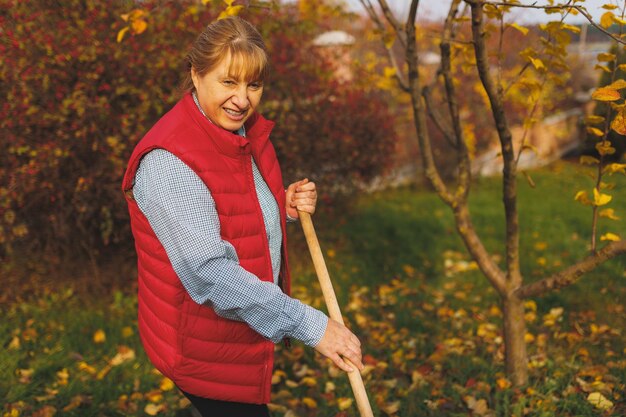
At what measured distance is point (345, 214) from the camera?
6.09 m

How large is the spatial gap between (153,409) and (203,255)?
171 cm

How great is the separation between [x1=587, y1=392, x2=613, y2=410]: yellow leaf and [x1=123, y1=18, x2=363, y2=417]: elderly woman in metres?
1.59

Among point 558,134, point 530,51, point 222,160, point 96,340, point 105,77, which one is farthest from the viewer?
point 558,134

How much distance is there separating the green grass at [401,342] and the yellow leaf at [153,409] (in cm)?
2

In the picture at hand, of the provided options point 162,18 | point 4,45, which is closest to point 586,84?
point 162,18

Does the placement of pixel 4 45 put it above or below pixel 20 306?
above

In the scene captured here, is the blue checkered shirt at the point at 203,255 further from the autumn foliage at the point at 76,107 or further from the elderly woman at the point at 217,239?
the autumn foliage at the point at 76,107

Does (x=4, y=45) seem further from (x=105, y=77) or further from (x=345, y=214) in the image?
(x=345, y=214)

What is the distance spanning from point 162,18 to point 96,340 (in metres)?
2.30

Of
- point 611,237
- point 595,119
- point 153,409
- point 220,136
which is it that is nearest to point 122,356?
point 153,409

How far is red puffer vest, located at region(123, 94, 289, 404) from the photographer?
1.58 m

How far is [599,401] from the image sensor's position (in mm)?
2627

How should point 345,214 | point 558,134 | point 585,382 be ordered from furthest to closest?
point 558,134 < point 345,214 < point 585,382

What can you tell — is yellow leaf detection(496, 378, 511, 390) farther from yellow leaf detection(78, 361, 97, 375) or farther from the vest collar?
yellow leaf detection(78, 361, 97, 375)
